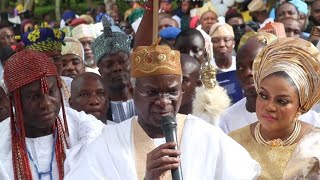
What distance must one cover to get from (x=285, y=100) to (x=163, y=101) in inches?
31.4

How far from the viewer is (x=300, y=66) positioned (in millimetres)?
4215

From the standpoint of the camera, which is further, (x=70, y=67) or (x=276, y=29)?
(x=276, y=29)

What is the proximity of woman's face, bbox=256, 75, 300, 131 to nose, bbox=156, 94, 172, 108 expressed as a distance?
686 millimetres

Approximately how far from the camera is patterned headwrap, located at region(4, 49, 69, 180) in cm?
438

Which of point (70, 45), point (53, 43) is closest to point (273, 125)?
point (53, 43)

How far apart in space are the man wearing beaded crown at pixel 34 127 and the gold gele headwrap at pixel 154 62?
2.22 feet

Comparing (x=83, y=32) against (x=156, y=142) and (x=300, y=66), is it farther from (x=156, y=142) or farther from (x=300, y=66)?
(x=156, y=142)

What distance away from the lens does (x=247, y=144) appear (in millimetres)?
4418

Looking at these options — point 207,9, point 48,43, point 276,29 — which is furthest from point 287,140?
point 207,9

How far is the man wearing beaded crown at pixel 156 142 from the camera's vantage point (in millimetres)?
3771

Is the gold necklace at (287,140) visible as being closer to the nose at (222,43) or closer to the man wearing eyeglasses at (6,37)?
the nose at (222,43)

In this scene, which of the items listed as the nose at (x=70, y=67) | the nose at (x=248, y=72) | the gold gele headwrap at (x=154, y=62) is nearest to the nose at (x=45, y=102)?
the gold gele headwrap at (x=154, y=62)

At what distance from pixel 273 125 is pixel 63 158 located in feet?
4.17

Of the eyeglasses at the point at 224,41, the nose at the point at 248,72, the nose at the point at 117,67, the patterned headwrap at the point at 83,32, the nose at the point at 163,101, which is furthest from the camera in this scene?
the patterned headwrap at the point at 83,32
